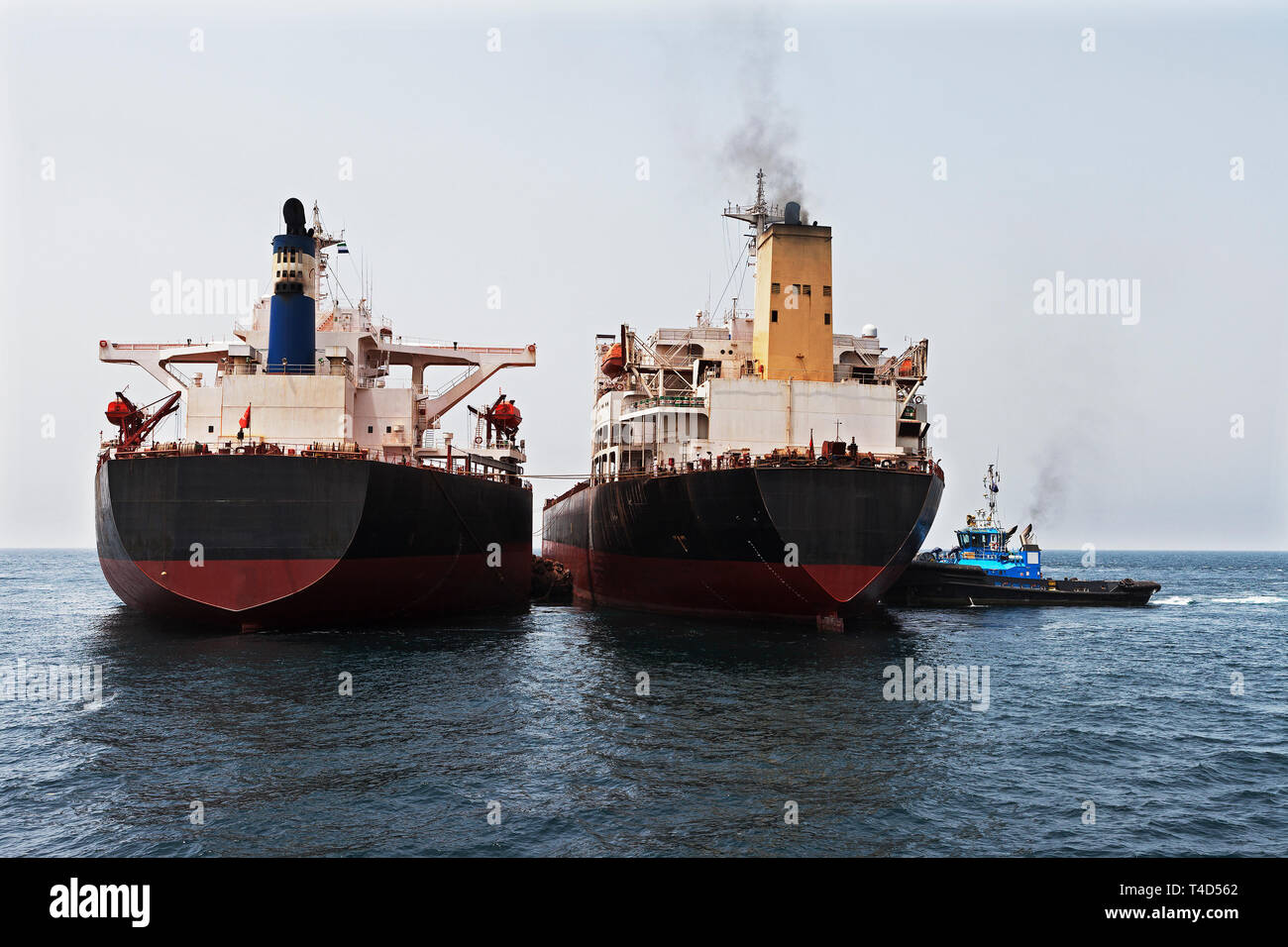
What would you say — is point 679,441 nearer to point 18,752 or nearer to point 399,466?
point 399,466

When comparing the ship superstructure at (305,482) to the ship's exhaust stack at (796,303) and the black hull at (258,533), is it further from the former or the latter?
the ship's exhaust stack at (796,303)

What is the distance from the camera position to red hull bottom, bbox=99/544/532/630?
2911 centimetres

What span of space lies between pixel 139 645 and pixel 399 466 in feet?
35.9

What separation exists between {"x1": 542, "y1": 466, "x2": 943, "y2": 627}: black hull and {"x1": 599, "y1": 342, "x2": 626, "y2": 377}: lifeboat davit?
48.4ft

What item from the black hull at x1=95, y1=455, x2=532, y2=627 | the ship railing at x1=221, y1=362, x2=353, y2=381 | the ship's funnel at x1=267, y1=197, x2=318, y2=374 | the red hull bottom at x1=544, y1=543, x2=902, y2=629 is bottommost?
the red hull bottom at x1=544, y1=543, x2=902, y2=629

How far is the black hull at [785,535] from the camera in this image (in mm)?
30812

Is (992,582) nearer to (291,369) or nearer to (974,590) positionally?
(974,590)

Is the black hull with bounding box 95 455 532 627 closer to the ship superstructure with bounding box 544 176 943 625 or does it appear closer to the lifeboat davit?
the ship superstructure with bounding box 544 176 943 625

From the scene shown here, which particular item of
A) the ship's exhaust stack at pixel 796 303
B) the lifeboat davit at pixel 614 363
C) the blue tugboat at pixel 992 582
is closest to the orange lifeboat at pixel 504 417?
the lifeboat davit at pixel 614 363

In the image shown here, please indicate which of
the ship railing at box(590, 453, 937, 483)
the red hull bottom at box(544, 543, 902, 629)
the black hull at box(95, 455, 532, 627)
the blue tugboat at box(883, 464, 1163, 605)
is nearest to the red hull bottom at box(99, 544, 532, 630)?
the black hull at box(95, 455, 532, 627)

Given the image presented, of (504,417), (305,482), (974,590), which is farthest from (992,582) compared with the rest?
(305,482)

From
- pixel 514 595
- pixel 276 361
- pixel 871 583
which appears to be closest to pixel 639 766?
pixel 871 583

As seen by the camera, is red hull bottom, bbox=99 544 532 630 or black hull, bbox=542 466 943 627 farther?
black hull, bbox=542 466 943 627
